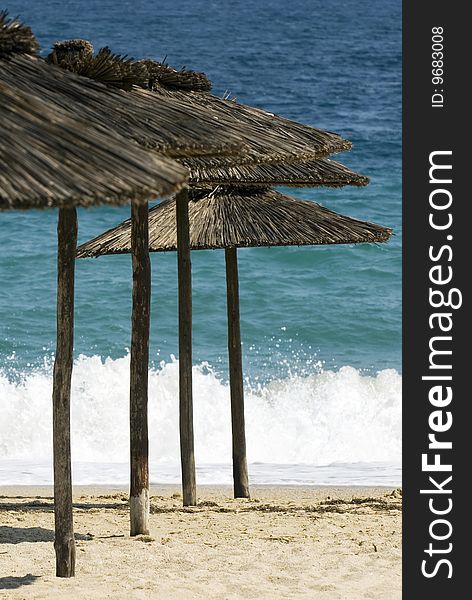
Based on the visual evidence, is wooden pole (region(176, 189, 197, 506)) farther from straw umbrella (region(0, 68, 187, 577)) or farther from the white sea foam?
straw umbrella (region(0, 68, 187, 577))

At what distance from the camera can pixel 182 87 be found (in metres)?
7.71

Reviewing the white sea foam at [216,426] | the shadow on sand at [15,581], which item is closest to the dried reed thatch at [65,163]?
the shadow on sand at [15,581]

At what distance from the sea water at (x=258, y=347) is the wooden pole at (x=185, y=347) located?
2.03m

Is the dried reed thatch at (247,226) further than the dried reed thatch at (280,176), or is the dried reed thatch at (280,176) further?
the dried reed thatch at (247,226)

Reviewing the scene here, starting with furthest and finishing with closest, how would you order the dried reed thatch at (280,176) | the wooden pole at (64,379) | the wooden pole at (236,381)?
the wooden pole at (236,381), the dried reed thatch at (280,176), the wooden pole at (64,379)

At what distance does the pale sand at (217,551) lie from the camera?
6.09 meters

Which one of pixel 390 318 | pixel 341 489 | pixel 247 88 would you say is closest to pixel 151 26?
pixel 247 88

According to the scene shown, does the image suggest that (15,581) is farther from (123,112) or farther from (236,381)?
(236,381)

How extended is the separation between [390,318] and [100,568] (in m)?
11.0

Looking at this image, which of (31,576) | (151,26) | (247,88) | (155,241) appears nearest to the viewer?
(31,576)

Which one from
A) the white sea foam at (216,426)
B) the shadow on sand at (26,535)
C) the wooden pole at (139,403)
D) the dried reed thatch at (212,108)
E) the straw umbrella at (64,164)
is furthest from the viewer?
the white sea foam at (216,426)

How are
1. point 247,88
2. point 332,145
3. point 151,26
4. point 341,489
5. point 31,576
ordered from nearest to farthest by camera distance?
point 31,576 < point 332,145 < point 341,489 < point 247,88 < point 151,26

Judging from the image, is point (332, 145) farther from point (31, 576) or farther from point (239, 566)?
point (31, 576)

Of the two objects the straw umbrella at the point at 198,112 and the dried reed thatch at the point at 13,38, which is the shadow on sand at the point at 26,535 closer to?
the straw umbrella at the point at 198,112
